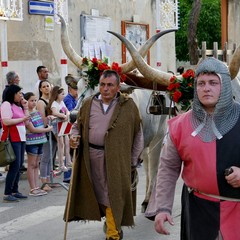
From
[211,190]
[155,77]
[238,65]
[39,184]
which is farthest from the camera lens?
[39,184]

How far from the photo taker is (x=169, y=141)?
179 inches

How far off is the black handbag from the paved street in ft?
2.06

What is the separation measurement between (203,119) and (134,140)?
9.33ft

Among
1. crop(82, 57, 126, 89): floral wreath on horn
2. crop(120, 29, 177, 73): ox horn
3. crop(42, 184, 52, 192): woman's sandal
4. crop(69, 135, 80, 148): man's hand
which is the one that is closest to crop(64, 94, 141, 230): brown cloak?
crop(69, 135, 80, 148): man's hand

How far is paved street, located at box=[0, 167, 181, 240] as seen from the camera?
7.75 metres

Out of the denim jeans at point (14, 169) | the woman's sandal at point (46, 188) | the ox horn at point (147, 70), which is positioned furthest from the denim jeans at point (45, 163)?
the ox horn at point (147, 70)

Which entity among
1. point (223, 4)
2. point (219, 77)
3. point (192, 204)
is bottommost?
point (192, 204)

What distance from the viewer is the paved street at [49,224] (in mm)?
7750

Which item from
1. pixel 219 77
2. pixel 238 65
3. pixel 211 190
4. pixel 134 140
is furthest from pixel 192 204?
pixel 134 140

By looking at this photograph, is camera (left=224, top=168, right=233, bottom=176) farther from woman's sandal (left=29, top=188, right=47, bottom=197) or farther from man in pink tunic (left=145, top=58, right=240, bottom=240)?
woman's sandal (left=29, top=188, right=47, bottom=197)

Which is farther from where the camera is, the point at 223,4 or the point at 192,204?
the point at 223,4

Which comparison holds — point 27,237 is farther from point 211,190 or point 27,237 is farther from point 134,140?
point 211,190

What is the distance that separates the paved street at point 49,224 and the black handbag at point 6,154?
63cm

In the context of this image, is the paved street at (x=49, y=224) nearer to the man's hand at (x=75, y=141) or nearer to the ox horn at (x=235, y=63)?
the man's hand at (x=75, y=141)
